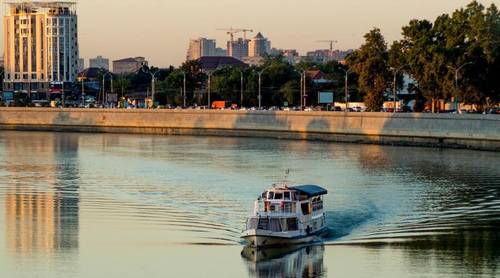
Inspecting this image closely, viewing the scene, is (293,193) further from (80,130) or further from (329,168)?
(80,130)

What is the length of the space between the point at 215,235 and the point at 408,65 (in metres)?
101

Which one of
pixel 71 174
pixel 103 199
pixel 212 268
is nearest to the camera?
pixel 212 268

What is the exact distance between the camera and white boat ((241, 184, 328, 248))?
58.2 m

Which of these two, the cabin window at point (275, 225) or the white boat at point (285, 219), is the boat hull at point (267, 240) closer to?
the white boat at point (285, 219)

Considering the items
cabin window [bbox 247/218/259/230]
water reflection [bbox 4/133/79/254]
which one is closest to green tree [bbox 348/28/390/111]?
water reflection [bbox 4/133/79/254]

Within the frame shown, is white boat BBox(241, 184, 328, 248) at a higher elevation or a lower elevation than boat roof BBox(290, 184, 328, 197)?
lower

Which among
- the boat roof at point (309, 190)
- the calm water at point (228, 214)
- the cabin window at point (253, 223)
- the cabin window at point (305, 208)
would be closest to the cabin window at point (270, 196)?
the boat roof at point (309, 190)

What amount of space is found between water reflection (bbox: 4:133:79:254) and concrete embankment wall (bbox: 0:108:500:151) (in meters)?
34.1

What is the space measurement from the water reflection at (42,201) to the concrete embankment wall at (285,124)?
34.1 m

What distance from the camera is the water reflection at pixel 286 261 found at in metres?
53.8

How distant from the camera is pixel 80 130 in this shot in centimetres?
18075

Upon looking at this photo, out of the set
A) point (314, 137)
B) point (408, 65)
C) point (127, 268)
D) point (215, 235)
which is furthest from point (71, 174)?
point (408, 65)

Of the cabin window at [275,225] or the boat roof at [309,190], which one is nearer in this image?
the cabin window at [275,225]

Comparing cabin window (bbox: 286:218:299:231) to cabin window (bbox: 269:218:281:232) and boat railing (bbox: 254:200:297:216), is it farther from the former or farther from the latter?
boat railing (bbox: 254:200:297:216)
